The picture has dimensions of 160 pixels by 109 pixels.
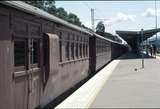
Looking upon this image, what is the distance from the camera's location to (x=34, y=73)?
406 inches

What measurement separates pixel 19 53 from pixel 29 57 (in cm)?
71

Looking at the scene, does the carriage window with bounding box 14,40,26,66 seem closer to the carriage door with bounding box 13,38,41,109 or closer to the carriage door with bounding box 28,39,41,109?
the carriage door with bounding box 13,38,41,109

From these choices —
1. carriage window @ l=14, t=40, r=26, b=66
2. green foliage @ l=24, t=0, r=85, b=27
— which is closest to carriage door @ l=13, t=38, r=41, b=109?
carriage window @ l=14, t=40, r=26, b=66

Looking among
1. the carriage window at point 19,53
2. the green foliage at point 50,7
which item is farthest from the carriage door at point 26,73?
the green foliage at point 50,7

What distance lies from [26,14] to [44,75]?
8.44 feet

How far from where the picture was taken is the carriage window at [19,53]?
882cm

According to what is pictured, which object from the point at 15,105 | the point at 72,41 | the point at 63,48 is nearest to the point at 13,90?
the point at 15,105

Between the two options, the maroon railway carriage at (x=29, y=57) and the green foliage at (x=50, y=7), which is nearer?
the maroon railway carriage at (x=29, y=57)

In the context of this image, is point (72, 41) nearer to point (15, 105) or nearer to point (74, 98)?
point (74, 98)

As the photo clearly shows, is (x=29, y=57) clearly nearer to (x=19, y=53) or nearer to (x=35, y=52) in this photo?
(x=19, y=53)

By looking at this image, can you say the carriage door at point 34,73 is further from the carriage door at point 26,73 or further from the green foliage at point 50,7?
the green foliage at point 50,7

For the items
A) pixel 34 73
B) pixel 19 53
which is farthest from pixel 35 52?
pixel 19 53

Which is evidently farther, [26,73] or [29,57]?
[29,57]

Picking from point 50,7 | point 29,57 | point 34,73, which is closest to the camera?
point 29,57
